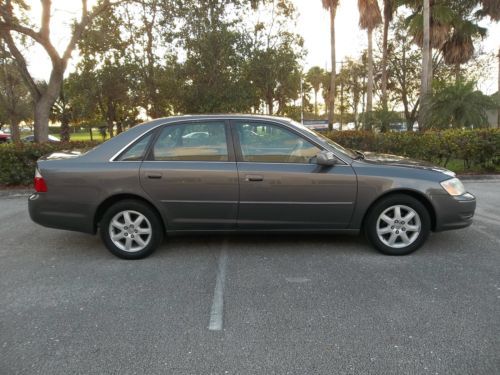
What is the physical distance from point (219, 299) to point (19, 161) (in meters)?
7.29

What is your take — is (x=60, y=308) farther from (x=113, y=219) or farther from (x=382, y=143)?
(x=382, y=143)

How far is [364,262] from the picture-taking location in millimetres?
3963

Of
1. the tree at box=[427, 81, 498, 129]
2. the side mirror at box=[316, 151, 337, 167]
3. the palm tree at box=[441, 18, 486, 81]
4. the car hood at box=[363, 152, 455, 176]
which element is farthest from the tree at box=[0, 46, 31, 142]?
the palm tree at box=[441, 18, 486, 81]

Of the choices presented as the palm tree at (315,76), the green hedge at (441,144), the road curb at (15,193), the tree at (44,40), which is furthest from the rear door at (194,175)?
the palm tree at (315,76)

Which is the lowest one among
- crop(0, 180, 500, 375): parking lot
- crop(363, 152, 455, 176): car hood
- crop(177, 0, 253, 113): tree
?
crop(0, 180, 500, 375): parking lot

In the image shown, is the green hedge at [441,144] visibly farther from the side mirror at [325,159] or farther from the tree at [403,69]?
the tree at [403,69]

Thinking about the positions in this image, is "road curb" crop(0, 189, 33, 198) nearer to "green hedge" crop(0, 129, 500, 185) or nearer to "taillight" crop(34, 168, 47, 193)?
"green hedge" crop(0, 129, 500, 185)

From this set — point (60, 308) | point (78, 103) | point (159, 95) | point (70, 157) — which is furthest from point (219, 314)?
point (78, 103)

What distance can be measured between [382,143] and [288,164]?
6.14 m

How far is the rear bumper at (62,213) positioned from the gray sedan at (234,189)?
0.04ft

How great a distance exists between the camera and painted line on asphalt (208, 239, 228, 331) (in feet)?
9.32

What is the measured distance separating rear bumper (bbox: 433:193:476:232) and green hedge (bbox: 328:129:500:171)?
5.46 m

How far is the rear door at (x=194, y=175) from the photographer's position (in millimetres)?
4008

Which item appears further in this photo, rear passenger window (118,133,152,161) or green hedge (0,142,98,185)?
green hedge (0,142,98,185)
